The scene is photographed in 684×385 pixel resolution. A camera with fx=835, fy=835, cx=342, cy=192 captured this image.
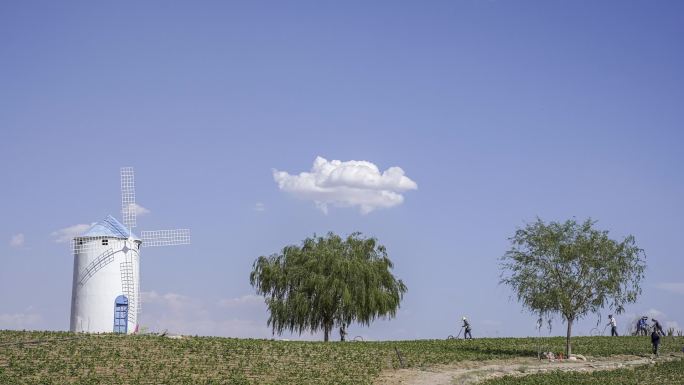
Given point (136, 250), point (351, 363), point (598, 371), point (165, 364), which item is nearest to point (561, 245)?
point (598, 371)

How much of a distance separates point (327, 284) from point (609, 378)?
25.8 metres

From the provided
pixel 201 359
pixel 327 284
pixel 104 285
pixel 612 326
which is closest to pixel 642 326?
pixel 612 326

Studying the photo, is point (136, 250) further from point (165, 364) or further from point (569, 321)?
point (569, 321)

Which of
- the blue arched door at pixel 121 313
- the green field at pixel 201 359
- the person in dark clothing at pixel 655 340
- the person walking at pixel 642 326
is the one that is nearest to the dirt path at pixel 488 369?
the green field at pixel 201 359

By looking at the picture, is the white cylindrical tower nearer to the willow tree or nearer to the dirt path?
the willow tree

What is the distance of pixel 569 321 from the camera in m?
51.7

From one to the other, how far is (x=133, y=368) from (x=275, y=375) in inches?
273

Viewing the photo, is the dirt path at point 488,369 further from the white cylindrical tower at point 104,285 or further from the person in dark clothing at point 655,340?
the white cylindrical tower at point 104,285

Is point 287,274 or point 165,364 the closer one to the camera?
point 165,364

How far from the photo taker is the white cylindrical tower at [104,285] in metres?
58.4

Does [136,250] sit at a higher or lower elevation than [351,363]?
higher

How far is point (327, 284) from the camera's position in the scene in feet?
210

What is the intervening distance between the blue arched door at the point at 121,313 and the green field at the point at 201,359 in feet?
33.1

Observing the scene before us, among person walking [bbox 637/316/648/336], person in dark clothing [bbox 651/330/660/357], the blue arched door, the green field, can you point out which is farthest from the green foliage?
the blue arched door
